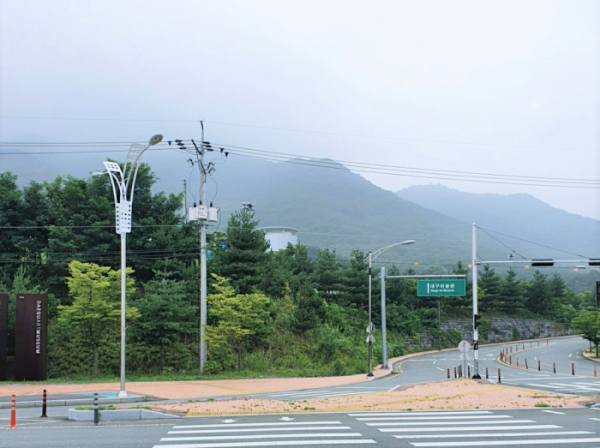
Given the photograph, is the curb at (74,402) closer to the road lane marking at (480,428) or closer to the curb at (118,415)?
the curb at (118,415)

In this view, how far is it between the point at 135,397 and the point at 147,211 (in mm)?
24905

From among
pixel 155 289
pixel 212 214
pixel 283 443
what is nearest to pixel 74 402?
pixel 283 443

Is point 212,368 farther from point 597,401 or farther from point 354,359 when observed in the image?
point 597,401

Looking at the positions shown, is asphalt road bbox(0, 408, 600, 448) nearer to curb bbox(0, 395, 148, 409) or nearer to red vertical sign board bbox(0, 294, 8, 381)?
curb bbox(0, 395, 148, 409)

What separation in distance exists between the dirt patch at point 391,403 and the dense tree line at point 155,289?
13242 millimetres

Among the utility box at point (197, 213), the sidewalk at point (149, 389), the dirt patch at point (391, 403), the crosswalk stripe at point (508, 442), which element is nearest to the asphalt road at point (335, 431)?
the crosswalk stripe at point (508, 442)

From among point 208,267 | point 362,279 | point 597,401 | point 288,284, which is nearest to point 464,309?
point 362,279

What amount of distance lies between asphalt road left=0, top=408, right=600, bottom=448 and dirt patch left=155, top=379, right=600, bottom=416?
949mm

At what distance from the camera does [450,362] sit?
52.0 m

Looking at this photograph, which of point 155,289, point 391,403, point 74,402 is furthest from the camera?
point 155,289

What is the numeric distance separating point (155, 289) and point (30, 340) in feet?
23.9

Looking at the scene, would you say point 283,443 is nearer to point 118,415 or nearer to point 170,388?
point 118,415

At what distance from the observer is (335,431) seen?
40.7 ft

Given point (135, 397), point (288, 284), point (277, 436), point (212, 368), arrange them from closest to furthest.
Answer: point (277, 436)
point (135, 397)
point (212, 368)
point (288, 284)
